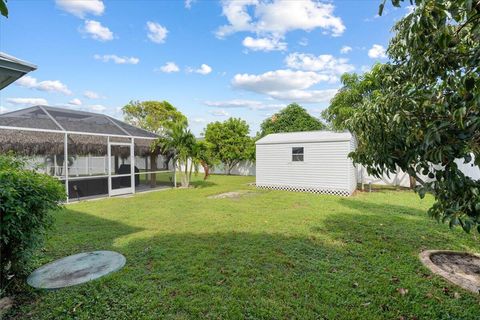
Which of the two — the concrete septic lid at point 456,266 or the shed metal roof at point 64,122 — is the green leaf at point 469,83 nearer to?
the concrete septic lid at point 456,266

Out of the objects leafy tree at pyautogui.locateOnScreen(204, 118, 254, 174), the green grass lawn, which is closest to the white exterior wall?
the green grass lawn

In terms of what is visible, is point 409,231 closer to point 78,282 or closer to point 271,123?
point 78,282

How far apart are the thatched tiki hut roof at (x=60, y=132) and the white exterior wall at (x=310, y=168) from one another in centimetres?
594

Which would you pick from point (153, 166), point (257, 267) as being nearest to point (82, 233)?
point (257, 267)

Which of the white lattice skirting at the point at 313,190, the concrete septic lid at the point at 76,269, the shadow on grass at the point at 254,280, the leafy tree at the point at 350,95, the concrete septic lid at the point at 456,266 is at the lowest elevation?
the concrete septic lid at the point at 456,266

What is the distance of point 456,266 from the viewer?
3.82m

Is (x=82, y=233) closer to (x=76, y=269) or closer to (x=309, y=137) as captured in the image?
(x=76, y=269)

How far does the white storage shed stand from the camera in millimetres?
10781

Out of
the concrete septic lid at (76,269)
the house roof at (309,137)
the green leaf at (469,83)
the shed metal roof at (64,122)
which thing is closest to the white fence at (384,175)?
the house roof at (309,137)

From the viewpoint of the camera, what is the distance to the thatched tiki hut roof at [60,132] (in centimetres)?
813

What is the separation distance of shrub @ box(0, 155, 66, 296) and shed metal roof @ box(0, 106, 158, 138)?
6426mm

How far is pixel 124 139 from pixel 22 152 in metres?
3.54

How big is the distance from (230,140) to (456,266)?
56.5ft

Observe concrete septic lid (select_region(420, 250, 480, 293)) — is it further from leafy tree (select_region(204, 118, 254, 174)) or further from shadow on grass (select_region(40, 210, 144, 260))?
leafy tree (select_region(204, 118, 254, 174))
